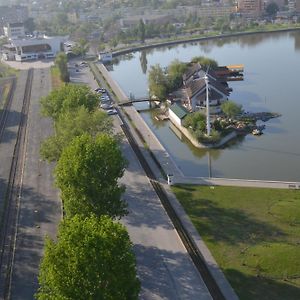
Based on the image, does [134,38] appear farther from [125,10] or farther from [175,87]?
[125,10]

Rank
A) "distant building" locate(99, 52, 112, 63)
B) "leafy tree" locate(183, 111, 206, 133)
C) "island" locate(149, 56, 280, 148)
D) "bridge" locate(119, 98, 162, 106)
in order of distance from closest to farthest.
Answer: "island" locate(149, 56, 280, 148) < "leafy tree" locate(183, 111, 206, 133) < "bridge" locate(119, 98, 162, 106) < "distant building" locate(99, 52, 112, 63)

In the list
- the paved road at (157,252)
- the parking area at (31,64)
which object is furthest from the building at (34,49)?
the paved road at (157,252)

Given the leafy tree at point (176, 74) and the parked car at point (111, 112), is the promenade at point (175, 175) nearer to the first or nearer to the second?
the parked car at point (111, 112)

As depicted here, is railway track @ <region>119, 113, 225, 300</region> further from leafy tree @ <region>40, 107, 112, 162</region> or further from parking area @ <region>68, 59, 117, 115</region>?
parking area @ <region>68, 59, 117, 115</region>

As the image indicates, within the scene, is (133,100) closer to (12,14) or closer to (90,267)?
(90,267)

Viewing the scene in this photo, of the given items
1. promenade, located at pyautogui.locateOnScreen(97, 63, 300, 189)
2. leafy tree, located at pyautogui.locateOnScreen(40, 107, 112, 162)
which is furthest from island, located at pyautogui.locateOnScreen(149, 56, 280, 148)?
leafy tree, located at pyautogui.locateOnScreen(40, 107, 112, 162)

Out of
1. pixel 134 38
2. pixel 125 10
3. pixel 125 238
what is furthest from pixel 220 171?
pixel 125 10

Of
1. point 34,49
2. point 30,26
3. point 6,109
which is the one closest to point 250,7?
point 30,26
